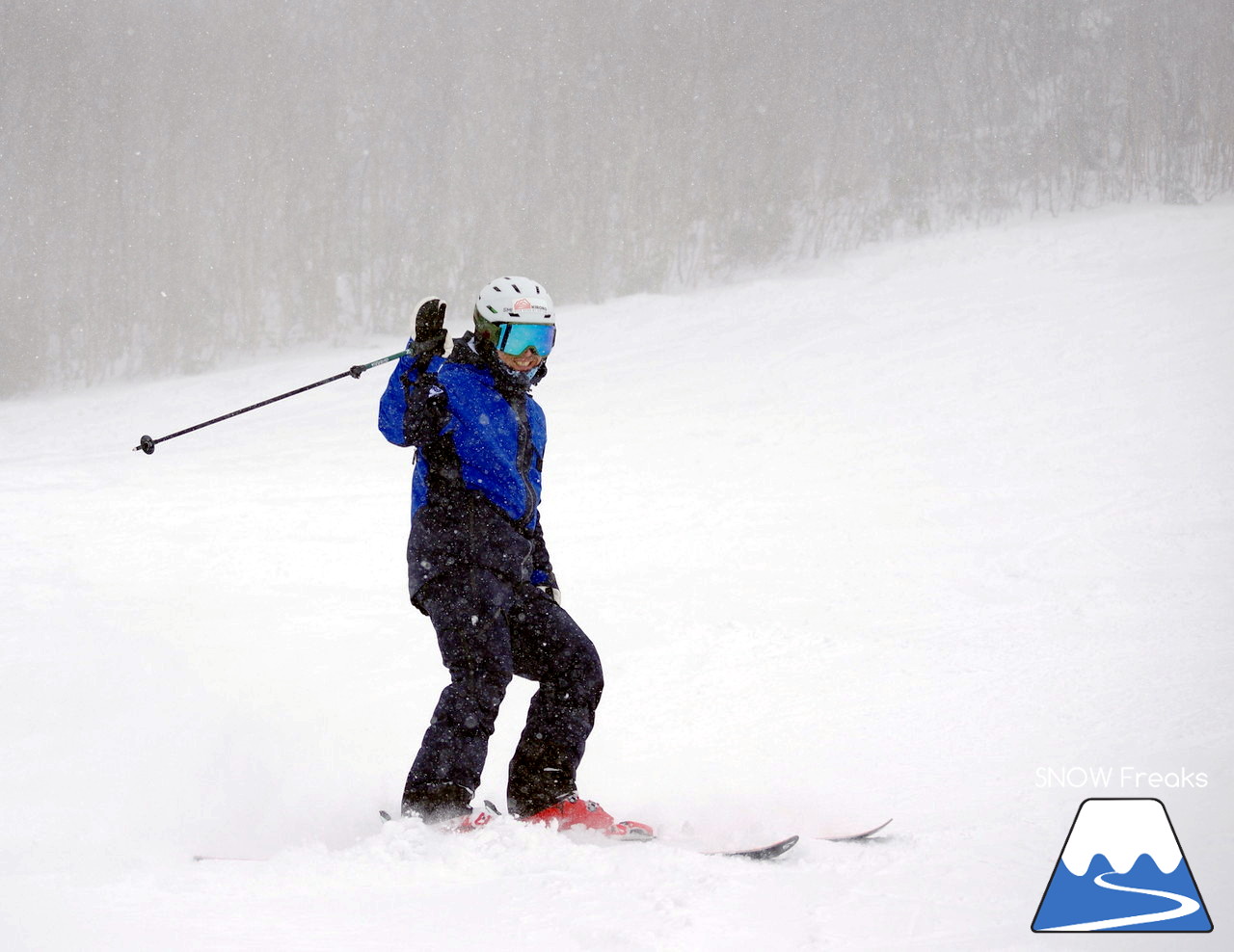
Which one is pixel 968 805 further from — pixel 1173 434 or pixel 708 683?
pixel 1173 434

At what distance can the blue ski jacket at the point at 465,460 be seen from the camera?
327 cm

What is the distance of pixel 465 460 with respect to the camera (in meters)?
3.32

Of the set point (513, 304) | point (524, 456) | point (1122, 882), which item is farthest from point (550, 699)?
point (1122, 882)

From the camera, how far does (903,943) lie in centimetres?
240

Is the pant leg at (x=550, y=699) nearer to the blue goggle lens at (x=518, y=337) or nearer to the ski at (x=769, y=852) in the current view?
the ski at (x=769, y=852)

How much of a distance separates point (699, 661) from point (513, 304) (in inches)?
120

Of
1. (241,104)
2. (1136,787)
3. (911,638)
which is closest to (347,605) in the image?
(911,638)

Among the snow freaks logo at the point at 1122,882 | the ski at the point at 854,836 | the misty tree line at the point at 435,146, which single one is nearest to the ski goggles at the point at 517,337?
the ski at the point at 854,836

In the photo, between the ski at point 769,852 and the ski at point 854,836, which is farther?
the ski at point 854,836

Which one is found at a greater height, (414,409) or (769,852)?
(414,409)

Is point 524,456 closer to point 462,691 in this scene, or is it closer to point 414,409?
point 414,409

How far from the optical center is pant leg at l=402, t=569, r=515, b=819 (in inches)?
126

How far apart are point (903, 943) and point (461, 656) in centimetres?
153

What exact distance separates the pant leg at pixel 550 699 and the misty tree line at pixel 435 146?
78.0 ft
